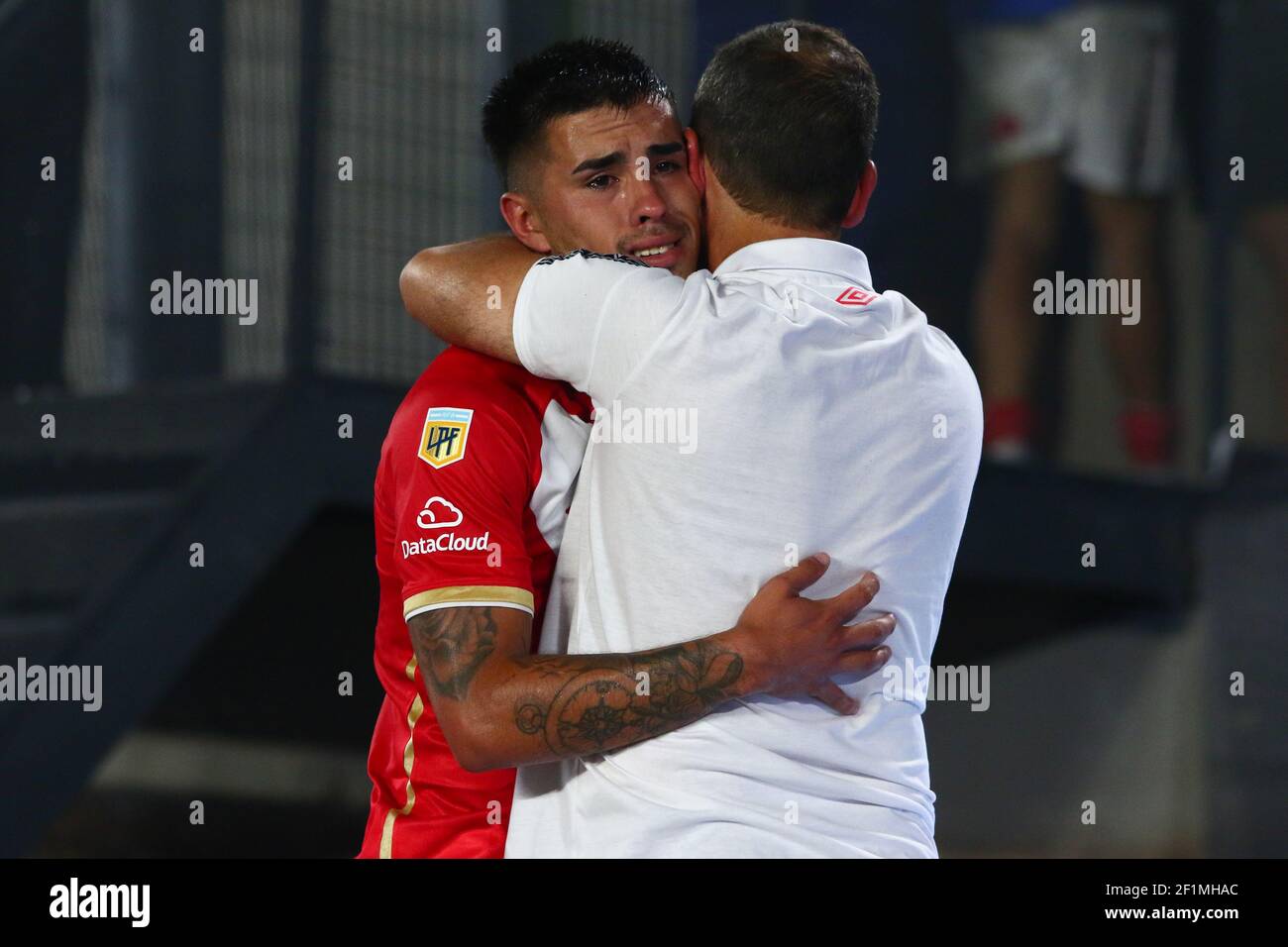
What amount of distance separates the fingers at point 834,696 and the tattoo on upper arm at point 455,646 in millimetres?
425

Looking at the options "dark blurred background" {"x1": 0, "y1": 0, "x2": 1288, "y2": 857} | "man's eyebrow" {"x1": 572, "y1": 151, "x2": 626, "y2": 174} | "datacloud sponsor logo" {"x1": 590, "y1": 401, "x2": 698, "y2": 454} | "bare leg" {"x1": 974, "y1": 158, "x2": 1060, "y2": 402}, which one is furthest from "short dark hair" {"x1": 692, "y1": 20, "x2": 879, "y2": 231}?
"bare leg" {"x1": 974, "y1": 158, "x2": 1060, "y2": 402}

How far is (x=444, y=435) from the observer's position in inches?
94.5

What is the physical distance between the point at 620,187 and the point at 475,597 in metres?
0.70

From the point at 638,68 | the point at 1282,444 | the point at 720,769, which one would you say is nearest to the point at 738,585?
the point at 720,769

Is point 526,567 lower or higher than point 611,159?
lower

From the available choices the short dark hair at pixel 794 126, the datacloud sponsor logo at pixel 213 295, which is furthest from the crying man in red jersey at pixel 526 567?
the datacloud sponsor logo at pixel 213 295

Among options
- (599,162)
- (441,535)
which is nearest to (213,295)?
(599,162)

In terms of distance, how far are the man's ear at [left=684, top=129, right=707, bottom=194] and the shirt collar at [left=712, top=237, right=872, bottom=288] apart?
6.2 inches

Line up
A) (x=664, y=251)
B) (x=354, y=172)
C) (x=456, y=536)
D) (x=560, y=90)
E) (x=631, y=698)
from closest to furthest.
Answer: (x=631, y=698) < (x=456, y=536) < (x=664, y=251) < (x=560, y=90) < (x=354, y=172)

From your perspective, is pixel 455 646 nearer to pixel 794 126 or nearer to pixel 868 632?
pixel 868 632

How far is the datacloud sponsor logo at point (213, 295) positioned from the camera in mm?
4941

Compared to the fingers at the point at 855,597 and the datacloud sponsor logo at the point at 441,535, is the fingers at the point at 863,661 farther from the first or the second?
the datacloud sponsor logo at the point at 441,535
